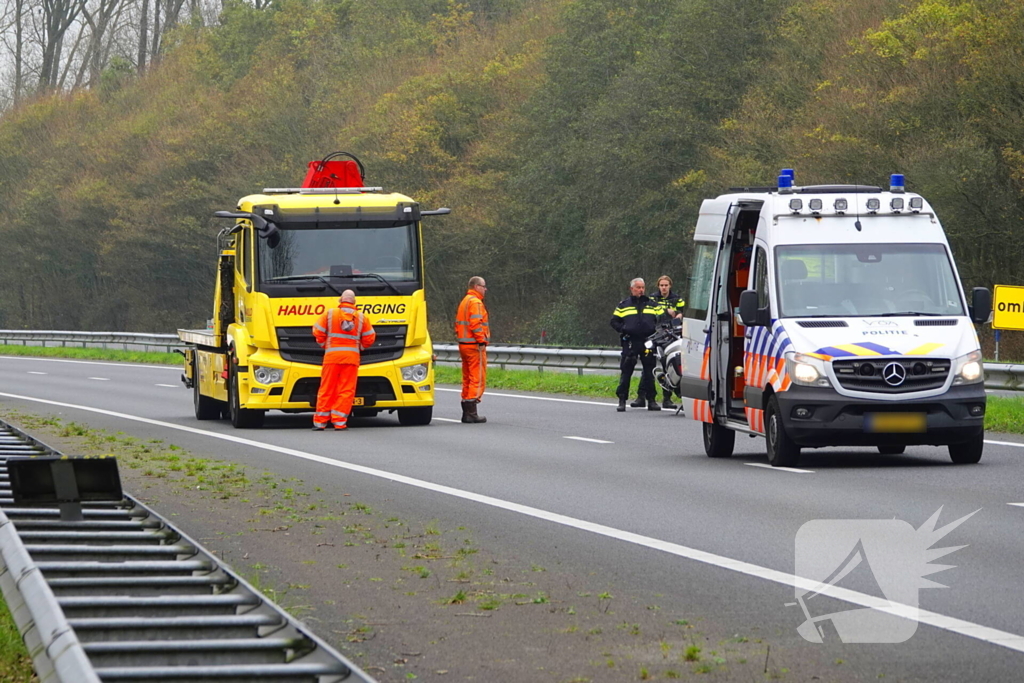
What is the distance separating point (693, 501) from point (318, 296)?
9545 millimetres

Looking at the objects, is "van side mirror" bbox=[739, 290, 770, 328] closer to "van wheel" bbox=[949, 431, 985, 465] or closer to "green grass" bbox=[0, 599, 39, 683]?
"van wheel" bbox=[949, 431, 985, 465]

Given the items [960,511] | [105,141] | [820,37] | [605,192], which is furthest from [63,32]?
[960,511]

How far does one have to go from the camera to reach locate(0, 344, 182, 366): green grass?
49656 mm

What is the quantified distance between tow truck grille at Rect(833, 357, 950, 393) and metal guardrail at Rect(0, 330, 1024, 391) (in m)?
7.86

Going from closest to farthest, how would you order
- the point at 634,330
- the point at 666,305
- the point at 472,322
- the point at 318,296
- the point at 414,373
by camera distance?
the point at 318,296 < the point at 414,373 < the point at 472,322 < the point at 634,330 < the point at 666,305

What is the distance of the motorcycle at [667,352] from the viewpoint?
2264cm

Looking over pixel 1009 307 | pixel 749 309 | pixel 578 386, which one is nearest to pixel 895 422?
pixel 749 309

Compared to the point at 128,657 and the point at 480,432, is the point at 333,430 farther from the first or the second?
the point at 128,657

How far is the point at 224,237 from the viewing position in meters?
23.2

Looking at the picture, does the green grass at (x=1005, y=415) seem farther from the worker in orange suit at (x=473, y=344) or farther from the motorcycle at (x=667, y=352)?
the worker in orange suit at (x=473, y=344)

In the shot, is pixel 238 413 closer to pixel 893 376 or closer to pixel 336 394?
pixel 336 394

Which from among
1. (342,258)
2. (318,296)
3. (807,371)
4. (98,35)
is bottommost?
(807,371)

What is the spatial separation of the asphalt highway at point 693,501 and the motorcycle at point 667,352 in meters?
0.58

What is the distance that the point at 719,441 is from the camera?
1630 centimetres
